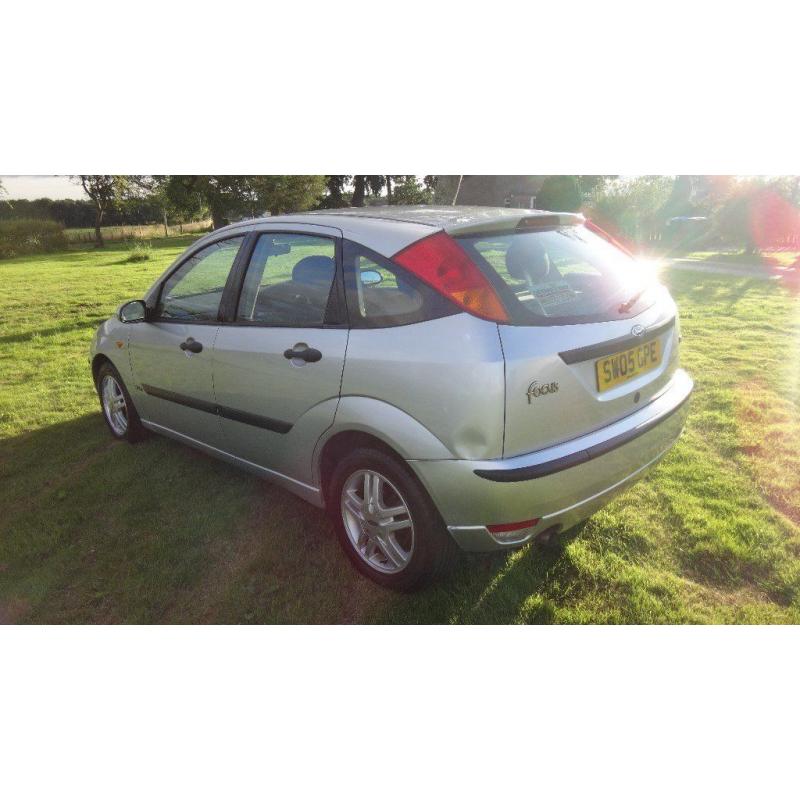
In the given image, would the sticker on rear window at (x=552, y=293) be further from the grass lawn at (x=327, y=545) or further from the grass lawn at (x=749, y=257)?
the grass lawn at (x=749, y=257)

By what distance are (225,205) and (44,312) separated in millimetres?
12965

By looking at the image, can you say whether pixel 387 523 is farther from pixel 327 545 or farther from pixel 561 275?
pixel 561 275

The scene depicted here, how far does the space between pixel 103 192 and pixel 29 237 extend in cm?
559

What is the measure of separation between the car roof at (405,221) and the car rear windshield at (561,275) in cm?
5

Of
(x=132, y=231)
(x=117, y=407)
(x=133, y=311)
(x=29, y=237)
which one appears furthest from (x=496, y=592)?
(x=132, y=231)

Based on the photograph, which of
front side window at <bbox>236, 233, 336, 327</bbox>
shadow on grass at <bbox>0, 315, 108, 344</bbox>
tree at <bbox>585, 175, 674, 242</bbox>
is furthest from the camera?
tree at <bbox>585, 175, 674, 242</bbox>

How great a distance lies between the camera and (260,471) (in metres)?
3.29

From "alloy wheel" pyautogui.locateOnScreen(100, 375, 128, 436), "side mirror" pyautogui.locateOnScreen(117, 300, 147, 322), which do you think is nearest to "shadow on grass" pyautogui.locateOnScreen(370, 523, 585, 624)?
"side mirror" pyautogui.locateOnScreen(117, 300, 147, 322)

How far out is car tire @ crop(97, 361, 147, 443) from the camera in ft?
14.6

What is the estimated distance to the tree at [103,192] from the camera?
22.4 metres

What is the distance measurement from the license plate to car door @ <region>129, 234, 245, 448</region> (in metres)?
2.06

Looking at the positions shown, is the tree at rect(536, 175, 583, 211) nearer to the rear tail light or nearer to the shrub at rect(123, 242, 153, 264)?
the shrub at rect(123, 242, 153, 264)

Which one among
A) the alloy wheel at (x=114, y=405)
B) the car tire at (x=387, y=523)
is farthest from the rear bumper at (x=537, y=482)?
the alloy wheel at (x=114, y=405)

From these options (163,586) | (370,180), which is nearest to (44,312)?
(163,586)
